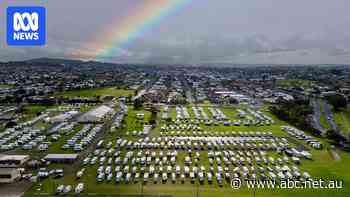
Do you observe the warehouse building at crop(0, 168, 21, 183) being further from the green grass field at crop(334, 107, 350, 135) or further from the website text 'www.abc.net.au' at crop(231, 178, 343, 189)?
the green grass field at crop(334, 107, 350, 135)

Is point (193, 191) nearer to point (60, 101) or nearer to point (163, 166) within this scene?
point (163, 166)

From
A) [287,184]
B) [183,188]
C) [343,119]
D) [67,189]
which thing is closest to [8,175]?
[67,189]

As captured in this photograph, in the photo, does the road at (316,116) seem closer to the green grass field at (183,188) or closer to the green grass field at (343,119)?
the green grass field at (343,119)

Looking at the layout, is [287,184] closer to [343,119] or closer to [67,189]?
[67,189]

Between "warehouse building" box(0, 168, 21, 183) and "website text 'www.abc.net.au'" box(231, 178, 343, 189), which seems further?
"website text 'www.abc.net.au'" box(231, 178, 343, 189)

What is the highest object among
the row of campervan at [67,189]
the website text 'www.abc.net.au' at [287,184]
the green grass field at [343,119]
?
the green grass field at [343,119]

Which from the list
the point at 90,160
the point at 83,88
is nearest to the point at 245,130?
the point at 90,160

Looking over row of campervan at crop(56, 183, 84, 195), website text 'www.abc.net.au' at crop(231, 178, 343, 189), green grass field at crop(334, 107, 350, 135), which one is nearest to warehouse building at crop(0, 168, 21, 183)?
row of campervan at crop(56, 183, 84, 195)

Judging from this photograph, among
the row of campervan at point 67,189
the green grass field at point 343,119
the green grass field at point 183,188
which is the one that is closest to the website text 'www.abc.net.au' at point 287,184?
the green grass field at point 183,188

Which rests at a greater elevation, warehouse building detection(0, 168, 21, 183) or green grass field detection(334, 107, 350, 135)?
green grass field detection(334, 107, 350, 135)

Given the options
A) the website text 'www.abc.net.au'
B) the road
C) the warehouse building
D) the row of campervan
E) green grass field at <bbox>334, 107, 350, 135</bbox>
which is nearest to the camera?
the row of campervan
